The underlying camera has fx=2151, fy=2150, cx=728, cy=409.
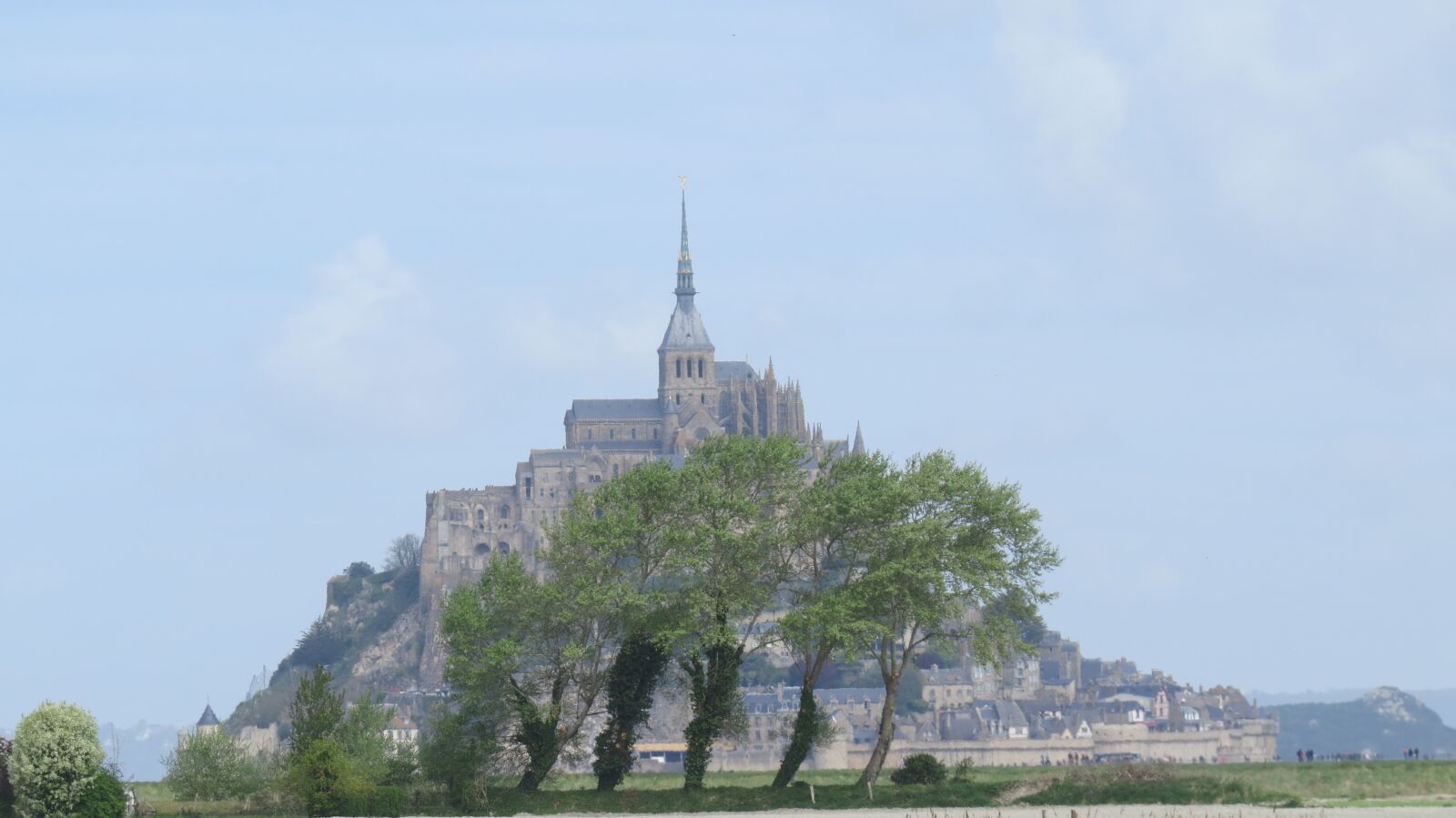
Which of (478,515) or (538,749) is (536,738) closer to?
(538,749)

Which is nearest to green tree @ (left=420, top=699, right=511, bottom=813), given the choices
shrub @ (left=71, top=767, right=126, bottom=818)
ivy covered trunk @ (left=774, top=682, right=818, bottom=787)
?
ivy covered trunk @ (left=774, top=682, right=818, bottom=787)

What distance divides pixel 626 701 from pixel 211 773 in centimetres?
1352

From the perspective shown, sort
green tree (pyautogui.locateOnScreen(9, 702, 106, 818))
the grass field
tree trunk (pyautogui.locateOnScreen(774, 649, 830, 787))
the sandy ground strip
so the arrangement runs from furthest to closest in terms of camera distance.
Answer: tree trunk (pyautogui.locateOnScreen(774, 649, 830, 787)) < the grass field < green tree (pyautogui.locateOnScreen(9, 702, 106, 818)) < the sandy ground strip

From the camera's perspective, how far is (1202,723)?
181250mm

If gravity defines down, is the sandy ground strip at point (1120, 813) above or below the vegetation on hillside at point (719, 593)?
below

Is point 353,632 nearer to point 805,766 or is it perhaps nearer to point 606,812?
point 805,766

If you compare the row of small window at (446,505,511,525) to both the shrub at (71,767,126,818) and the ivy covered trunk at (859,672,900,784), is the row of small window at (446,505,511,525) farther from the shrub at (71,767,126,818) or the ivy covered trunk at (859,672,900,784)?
the shrub at (71,767,126,818)

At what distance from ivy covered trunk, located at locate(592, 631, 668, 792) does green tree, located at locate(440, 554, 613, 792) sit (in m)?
0.80

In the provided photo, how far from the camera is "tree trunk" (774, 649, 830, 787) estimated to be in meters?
66.1

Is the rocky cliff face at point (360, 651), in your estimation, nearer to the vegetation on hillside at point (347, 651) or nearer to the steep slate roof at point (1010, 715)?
the vegetation on hillside at point (347, 651)

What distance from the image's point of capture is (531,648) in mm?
69000

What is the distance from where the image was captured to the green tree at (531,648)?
67188 mm

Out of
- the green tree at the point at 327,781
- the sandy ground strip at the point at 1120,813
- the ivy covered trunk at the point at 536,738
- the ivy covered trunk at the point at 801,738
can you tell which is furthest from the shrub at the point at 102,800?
the ivy covered trunk at the point at 801,738

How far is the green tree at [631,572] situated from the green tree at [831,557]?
3.98 m
